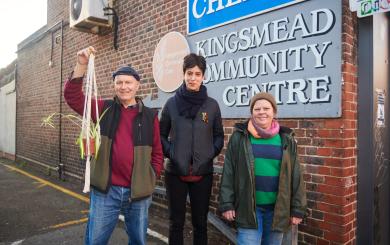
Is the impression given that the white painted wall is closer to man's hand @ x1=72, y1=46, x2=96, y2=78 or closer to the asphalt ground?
the asphalt ground

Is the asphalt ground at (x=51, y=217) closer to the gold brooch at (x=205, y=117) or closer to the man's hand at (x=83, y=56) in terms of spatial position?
the gold brooch at (x=205, y=117)

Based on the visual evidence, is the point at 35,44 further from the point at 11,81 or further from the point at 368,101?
the point at 368,101

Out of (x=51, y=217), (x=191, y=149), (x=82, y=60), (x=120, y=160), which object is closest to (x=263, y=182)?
(x=191, y=149)

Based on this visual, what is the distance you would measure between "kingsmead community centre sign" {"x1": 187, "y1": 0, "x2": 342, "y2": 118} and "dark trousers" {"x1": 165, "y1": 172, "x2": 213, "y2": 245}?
1.21 metres

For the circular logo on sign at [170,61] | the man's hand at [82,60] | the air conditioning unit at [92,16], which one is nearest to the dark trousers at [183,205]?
the man's hand at [82,60]

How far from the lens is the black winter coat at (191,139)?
295 cm

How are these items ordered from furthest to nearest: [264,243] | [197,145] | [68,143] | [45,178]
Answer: [45,178] → [68,143] → [197,145] → [264,243]

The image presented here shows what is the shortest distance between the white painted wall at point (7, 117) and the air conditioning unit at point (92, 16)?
23.0 feet

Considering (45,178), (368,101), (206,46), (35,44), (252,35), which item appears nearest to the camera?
(368,101)

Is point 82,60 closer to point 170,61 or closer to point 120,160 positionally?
point 120,160

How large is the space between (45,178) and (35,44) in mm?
4300

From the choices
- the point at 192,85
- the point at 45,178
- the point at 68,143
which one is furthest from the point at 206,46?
the point at 45,178

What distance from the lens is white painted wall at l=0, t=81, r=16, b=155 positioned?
490 inches

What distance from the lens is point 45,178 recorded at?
8.72m
